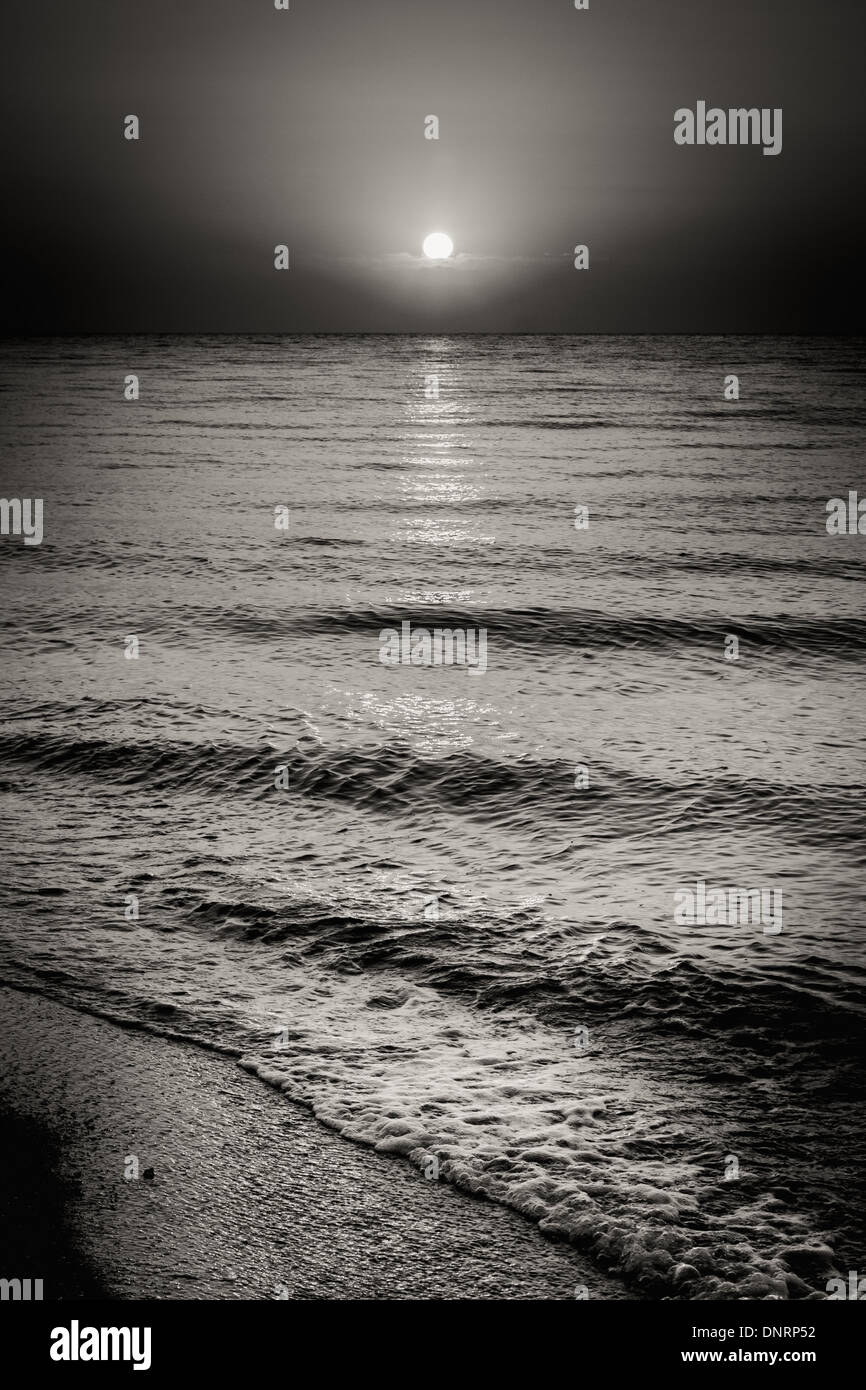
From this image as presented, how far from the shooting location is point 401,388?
5812 centimetres

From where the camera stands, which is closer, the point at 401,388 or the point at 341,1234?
the point at 341,1234

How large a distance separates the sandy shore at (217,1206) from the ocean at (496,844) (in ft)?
0.63

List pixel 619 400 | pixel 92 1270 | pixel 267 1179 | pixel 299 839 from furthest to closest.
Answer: pixel 619 400 → pixel 299 839 → pixel 267 1179 → pixel 92 1270

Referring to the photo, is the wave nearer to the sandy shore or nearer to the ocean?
the ocean

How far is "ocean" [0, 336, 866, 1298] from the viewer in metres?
4.33

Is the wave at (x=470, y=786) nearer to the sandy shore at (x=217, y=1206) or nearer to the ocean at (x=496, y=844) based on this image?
the ocean at (x=496, y=844)

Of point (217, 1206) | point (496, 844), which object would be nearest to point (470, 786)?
point (496, 844)

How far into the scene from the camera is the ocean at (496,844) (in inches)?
171

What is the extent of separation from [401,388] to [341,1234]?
57.2m

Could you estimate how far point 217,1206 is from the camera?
388cm

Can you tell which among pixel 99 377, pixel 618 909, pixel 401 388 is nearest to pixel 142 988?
pixel 618 909

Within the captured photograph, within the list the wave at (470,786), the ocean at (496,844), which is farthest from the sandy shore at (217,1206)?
the wave at (470,786)

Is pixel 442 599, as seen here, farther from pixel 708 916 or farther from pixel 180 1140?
pixel 180 1140

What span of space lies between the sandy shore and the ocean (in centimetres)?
19
